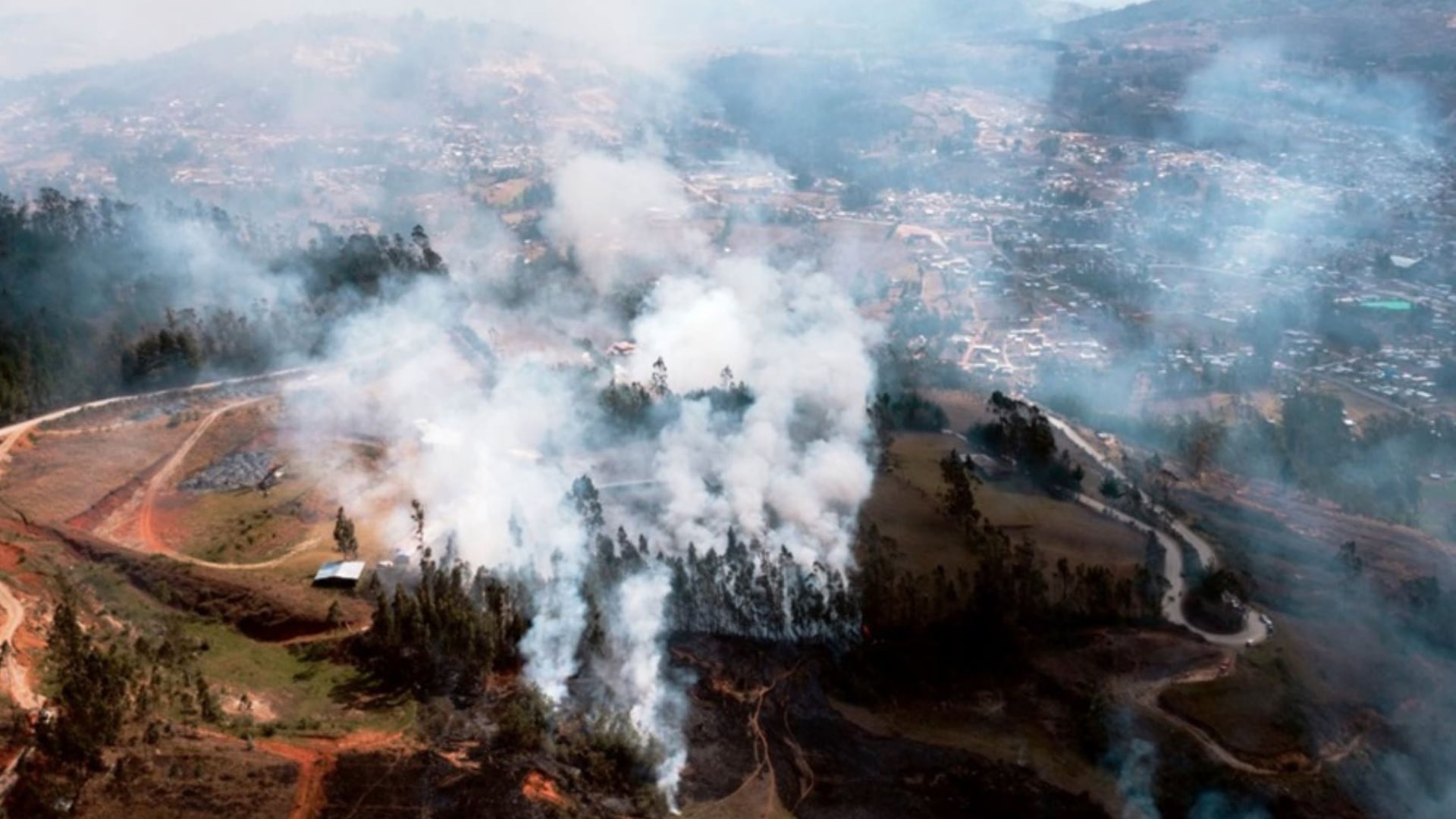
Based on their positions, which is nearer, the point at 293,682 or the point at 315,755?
the point at 315,755

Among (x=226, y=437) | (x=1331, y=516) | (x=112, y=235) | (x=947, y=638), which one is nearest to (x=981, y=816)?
(x=947, y=638)

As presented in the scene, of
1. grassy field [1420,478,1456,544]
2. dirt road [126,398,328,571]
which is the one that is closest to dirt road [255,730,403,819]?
dirt road [126,398,328,571]

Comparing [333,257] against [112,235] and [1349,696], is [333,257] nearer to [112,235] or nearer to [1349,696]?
[112,235]

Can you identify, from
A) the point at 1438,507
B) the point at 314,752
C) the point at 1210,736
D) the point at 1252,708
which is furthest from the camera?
the point at 1438,507

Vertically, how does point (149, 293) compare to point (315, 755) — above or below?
above

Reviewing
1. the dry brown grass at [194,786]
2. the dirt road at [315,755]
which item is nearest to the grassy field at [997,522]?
the dirt road at [315,755]

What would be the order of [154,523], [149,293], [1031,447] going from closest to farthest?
[154,523] < [1031,447] < [149,293]

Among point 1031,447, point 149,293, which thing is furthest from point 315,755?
point 149,293

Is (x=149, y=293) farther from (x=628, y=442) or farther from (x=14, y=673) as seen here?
(x=14, y=673)
